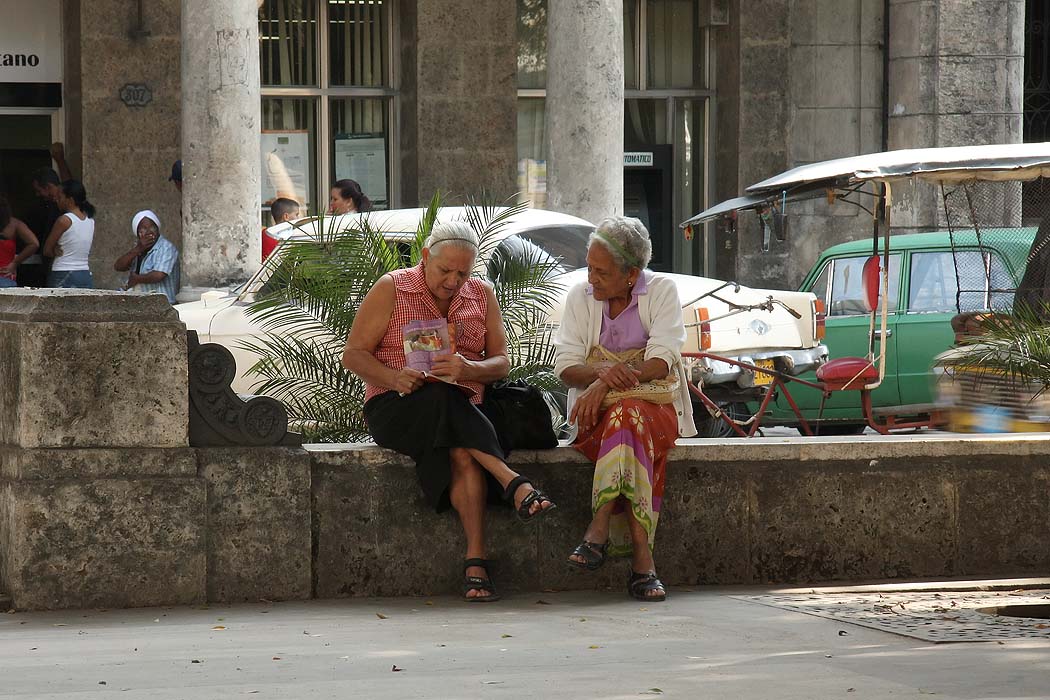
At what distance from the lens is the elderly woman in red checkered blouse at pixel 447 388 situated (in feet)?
22.1

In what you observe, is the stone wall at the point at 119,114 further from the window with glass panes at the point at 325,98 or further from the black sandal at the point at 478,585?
the black sandal at the point at 478,585

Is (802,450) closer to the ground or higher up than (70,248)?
closer to the ground

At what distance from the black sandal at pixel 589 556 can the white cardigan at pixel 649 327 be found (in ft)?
2.23

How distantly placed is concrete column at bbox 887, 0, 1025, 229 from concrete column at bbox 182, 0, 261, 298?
→ 719 cm

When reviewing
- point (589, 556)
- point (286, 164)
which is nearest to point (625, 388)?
point (589, 556)

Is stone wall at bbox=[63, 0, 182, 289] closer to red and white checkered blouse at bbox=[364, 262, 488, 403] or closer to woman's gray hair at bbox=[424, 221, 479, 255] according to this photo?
red and white checkered blouse at bbox=[364, 262, 488, 403]

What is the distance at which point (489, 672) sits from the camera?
5266mm

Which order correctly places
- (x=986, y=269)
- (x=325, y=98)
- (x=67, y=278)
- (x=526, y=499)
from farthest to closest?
(x=325, y=98)
(x=67, y=278)
(x=986, y=269)
(x=526, y=499)

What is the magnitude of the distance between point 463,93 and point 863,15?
4762 mm

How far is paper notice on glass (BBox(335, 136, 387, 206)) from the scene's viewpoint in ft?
62.6

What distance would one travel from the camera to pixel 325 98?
1894 cm

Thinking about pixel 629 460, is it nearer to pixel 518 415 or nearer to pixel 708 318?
pixel 518 415

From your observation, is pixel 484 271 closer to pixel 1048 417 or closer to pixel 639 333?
pixel 639 333

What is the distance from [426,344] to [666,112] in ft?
45.5
